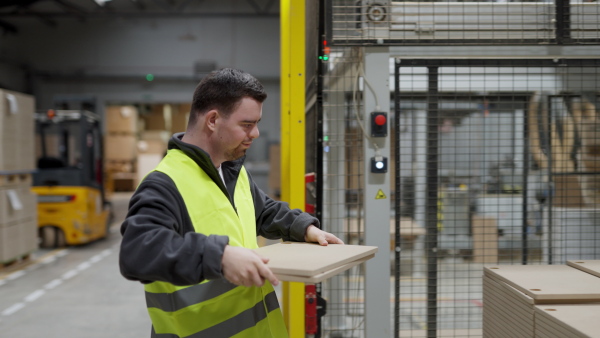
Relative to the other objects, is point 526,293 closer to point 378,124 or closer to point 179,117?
point 378,124

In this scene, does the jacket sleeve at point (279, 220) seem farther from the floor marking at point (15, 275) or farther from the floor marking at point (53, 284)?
the floor marking at point (15, 275)

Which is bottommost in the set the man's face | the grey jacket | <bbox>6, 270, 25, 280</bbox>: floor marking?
<bbox>6, 270, 25, 280</bbox>: floor marking

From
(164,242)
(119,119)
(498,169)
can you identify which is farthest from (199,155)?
(119,119)

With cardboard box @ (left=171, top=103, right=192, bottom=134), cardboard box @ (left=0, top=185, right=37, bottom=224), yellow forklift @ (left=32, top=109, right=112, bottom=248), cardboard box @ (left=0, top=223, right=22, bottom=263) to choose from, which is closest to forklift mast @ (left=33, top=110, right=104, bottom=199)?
yellow forklift @ (left=32, top=109, right=112, bottom=248)

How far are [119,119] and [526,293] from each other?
646 inches

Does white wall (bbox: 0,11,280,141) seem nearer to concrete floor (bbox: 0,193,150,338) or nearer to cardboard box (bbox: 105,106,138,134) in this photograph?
cardboard box (bbox: 105,106,138,134)

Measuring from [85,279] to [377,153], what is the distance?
19.9 feet

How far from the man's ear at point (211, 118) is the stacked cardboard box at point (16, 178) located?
6822mm

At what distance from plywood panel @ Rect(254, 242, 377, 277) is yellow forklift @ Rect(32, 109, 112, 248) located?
27.9 feet

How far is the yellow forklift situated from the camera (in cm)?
955

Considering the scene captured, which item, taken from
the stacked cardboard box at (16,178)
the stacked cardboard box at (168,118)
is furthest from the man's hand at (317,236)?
the stacked cardboard box at (168,118)

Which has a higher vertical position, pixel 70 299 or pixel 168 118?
pixel 168 118

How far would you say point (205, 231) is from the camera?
5.75 feet

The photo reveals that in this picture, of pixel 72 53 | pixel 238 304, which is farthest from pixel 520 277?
pixel 72 53
